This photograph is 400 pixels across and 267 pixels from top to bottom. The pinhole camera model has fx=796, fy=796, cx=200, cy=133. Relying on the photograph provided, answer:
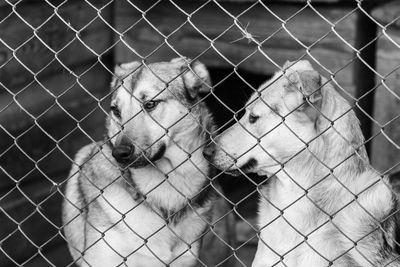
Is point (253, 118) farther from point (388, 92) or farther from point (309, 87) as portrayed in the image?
point (388, 92)

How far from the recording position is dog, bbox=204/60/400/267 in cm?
330

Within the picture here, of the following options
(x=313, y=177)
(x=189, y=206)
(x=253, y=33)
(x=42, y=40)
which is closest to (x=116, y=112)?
(x=189, y=206)

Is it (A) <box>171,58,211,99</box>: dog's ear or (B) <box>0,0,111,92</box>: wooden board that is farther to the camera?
(B) <box>0,0,111,92</box>: wooden board

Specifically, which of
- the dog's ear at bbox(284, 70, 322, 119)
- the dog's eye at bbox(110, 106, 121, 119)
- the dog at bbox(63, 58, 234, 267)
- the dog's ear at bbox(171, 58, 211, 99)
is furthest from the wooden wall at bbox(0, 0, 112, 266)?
the dog's ear at bbox(284, 70, 322, 119)

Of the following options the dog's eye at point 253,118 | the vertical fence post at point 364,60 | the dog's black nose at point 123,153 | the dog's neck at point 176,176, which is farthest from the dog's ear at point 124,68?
the vertical fence post at point 364,60

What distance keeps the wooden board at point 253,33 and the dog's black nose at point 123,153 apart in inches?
39.3

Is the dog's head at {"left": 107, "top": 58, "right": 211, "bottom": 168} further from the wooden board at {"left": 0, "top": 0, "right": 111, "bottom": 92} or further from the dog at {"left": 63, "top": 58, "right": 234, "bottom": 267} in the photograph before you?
the wooden board at {"left": 0, "top": 0, "right": 111, "bottom": 92}

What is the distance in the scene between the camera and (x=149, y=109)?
170 inches

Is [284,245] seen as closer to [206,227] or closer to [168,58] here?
[206,227]

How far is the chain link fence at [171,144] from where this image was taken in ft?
11.7

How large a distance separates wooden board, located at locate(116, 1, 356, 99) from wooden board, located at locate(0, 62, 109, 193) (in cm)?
43

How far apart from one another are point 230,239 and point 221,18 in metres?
1.62

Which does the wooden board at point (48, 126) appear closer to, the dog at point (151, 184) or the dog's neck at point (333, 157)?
the dog at point (151, 184)

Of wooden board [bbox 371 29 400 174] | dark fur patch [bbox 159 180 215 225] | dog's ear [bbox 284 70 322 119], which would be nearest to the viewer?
dog's ear [bbox 284 70 322 119]
